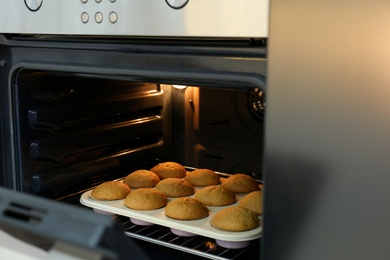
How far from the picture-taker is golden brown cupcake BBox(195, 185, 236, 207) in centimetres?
124

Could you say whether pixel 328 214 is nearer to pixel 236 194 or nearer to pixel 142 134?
pixel 236 194

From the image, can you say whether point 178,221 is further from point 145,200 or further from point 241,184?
point 241,184

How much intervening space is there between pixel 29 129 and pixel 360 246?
0.79 meters

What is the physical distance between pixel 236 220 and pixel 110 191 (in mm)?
362

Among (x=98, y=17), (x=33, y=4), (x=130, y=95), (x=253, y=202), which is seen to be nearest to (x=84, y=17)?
(x=98, y=17)

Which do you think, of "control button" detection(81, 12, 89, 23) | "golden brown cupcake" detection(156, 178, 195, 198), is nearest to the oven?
"control button" detection(81, 12, 89, 23)

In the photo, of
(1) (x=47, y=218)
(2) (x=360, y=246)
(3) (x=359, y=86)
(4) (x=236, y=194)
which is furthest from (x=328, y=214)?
(4) (x=236, y=194)

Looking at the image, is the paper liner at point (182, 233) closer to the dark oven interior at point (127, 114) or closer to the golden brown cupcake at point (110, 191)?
the dark oven interior at point (127, 114)

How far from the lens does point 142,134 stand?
4.80 ft

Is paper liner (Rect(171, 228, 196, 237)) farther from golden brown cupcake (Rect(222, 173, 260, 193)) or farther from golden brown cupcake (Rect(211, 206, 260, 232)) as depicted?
golden brown cupcake (Rect(222, 173, 260, 193))

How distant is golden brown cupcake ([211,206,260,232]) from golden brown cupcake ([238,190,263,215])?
2.2 inches

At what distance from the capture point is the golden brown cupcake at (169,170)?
143 cm

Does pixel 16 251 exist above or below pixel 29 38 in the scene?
below

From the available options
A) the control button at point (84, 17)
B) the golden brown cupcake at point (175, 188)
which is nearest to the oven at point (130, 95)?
the control button at point (84, 17)
